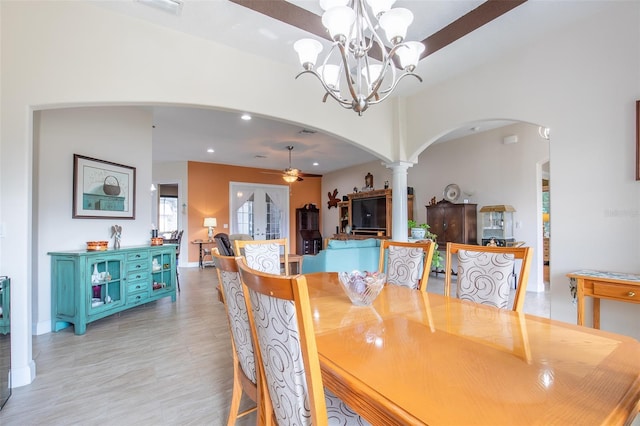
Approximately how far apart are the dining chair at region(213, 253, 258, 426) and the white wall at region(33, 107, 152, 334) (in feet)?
9.59

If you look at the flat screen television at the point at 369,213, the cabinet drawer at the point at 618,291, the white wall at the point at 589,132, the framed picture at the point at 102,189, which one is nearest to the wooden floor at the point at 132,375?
the framed picture at the point at 102,189

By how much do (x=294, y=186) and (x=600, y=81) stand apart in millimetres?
7661

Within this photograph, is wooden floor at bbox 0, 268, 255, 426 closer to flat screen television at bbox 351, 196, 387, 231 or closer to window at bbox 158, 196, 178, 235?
flat screen television at bbox 351, 196, 387, 231

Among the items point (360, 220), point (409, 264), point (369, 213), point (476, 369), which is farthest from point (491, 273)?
point (360, 220)

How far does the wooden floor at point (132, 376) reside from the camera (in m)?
1.88

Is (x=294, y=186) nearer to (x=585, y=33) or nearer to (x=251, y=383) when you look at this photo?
(x=585, y=33)

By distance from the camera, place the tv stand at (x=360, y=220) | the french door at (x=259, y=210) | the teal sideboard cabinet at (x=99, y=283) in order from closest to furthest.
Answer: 1. the teal sideboard cabinet at (x=99, y=283)
2. the tv stand at (x=360, y=220)
3. the french door at (x=259, y=210)

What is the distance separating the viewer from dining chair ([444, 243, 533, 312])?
1.67 m

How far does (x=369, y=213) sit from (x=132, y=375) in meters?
5.86

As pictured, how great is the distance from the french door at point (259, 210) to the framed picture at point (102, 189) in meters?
4.24

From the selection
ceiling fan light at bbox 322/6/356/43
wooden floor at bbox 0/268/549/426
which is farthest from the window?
ceiling fan light at bbox 322/6/356/43

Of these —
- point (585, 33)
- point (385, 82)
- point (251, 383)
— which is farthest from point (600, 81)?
point (251, 383)

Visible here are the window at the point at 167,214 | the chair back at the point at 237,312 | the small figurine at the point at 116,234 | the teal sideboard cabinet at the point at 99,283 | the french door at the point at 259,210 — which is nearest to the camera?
the chair back at the point at 237,312

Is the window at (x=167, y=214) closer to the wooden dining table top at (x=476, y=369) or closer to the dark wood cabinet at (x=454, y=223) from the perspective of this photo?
the dark wood cabinet at (x=454, y=223)
